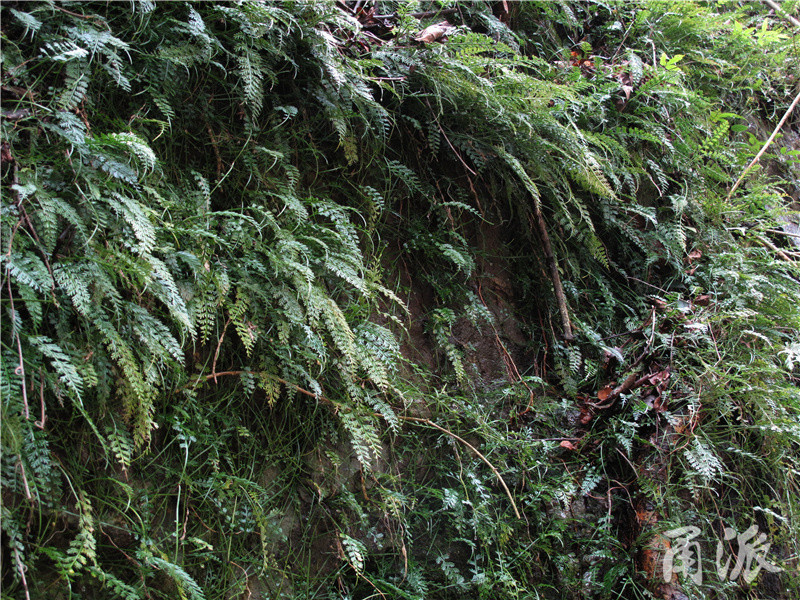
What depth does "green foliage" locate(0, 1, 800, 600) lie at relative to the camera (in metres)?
1.28

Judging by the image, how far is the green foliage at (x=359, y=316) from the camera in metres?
1.28

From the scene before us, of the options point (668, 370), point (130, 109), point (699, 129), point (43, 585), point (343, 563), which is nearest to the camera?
point (43, 585)

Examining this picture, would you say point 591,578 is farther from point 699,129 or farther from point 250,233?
point 699,129

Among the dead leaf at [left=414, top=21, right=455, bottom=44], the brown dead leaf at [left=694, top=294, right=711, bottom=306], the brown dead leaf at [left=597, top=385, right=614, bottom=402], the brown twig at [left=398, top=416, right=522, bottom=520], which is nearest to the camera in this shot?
the brown twig at [left=398, top=416, right=522, bottom=520]

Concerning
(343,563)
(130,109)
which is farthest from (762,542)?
(130,109)

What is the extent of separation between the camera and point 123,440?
4.09ft

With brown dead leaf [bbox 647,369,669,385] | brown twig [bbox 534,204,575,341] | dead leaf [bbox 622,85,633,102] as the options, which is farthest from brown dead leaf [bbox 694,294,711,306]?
dead leaf [bbox 622,85,633,102]

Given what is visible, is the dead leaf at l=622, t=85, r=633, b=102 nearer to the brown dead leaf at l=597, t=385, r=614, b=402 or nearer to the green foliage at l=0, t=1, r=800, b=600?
the green foliage at l=0, t=1, r=800, b=600

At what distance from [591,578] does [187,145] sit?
1961 millimetres

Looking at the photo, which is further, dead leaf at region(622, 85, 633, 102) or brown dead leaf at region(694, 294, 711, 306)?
dead leaf at region(622, 85, 633, 102)

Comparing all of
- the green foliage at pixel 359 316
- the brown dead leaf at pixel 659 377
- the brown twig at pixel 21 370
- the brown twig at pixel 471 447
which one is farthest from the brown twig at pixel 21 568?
the brown dead leaf at pixel 659 377

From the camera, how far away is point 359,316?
1.78 m

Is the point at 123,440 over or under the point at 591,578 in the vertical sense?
over

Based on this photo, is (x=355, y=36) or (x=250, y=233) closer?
(x=250, y=233)
